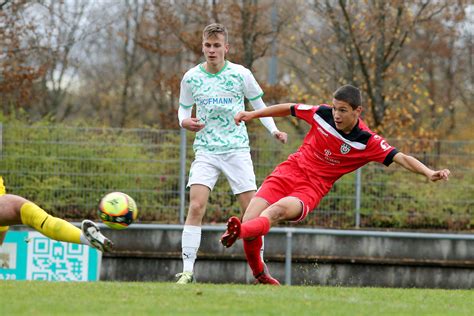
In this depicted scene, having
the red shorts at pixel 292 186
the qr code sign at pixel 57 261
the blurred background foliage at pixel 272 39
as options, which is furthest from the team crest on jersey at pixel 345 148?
the blurred background foliage at pixel 272 39

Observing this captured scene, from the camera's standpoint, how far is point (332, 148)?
9164mm

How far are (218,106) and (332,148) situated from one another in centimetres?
130

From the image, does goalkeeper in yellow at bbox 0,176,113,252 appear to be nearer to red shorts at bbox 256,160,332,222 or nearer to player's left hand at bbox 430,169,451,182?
red shorts at bbox 256,160,332,222

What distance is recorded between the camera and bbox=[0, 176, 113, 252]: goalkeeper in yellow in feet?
25.4

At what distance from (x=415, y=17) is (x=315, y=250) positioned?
7073mm

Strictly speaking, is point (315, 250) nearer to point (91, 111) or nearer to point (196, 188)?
A: point (196, 188)

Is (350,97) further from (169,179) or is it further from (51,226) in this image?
(169,179)

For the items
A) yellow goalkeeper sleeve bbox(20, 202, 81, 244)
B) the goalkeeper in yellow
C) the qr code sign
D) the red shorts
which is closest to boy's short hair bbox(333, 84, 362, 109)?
the red shorts

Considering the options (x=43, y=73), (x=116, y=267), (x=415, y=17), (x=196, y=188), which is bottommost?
(x=116, y=267)

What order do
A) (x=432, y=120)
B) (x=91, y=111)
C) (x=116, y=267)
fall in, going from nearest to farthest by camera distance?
(x=116, y=267), (x=432, y=120), (x=91, y=111)

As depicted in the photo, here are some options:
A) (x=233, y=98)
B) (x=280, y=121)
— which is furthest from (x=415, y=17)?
(x=233, y=98)

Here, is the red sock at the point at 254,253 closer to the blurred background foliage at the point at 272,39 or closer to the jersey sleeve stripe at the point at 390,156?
the jersey sleeve stripe at the point at 390,156

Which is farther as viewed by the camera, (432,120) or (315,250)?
(432,120)

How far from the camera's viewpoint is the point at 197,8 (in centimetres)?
2120
